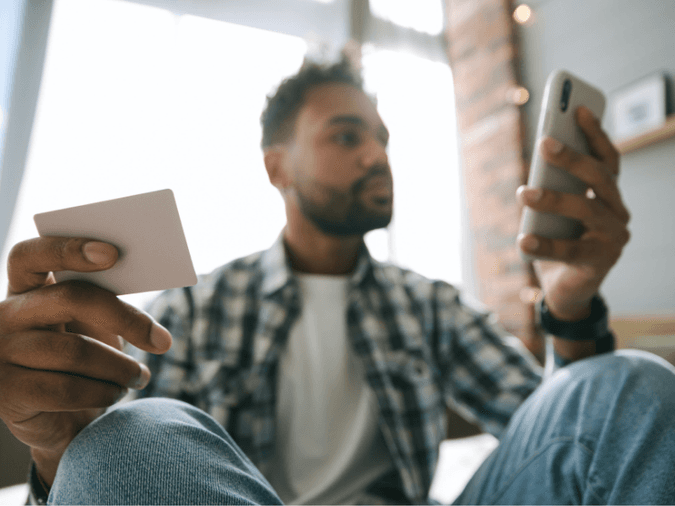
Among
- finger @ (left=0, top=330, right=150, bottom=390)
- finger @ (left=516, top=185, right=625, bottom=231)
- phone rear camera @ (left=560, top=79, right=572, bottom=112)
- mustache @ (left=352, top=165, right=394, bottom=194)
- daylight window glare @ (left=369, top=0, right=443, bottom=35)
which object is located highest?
daylight window glare @ (left=369, top=0, right=443, bottom=35)


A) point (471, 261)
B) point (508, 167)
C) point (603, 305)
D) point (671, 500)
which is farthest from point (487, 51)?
point (671, 500)

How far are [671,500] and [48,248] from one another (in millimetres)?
640

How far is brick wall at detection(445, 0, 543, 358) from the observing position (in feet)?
8.20

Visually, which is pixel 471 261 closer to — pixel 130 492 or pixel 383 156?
pixel 383 156

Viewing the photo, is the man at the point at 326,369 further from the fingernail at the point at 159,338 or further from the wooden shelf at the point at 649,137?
the wooden shelf at the point at 649,137

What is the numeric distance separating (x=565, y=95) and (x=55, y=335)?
0.74m

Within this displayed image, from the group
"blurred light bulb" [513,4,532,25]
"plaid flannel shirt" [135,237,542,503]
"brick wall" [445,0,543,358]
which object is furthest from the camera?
"blurred light bulb" [513,4,532,25]

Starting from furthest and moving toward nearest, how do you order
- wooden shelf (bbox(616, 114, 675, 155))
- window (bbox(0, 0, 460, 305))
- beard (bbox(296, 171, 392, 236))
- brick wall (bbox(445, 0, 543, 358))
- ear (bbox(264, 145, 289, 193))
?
1. brick wall (bbox(445, 0, 543, 358))
2. window (bbox(0, 0, 460, 305))
3. wooden shelf (bbox(616, 114, 675, 155))
4. ear (bbox(264, 145, 289, 193))
5. beard (bbox(296, 171, 392, 236))

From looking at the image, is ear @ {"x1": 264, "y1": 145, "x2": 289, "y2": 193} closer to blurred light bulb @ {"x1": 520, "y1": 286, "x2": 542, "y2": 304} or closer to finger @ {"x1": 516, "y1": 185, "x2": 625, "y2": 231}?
finger @ {"x1": 516, "y1": 185, "x2": 625, "y2": 231}

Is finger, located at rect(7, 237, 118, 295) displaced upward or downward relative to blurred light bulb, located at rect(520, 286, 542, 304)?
upward

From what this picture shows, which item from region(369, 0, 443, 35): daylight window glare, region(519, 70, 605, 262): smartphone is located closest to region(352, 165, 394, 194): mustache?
region(519, 70, 605, 262): smartphone

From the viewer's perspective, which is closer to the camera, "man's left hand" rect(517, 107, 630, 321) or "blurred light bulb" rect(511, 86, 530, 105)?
"man's left hand" rect(517, 107, 630, 321)

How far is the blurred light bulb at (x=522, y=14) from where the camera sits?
2609mm

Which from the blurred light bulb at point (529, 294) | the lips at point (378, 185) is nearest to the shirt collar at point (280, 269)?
the lips at point (378, 185)
